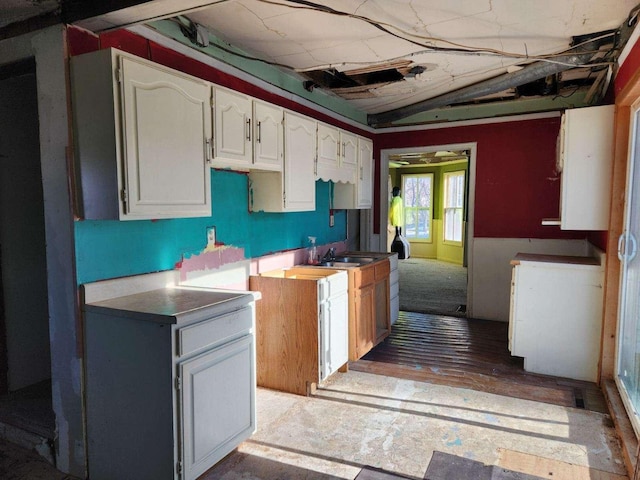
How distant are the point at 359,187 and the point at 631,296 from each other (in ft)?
8.53

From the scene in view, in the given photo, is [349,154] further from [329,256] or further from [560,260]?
[560,260]

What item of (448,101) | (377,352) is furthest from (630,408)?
(448,101)

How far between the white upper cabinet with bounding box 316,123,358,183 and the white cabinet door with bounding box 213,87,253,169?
1027mm

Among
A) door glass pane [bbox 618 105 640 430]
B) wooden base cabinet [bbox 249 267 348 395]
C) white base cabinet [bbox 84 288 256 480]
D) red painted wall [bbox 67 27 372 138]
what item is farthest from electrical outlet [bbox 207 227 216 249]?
door glass pane [bbox 618 105 640 430]

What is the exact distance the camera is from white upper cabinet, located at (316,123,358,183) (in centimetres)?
376

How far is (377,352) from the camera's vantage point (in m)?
3.98

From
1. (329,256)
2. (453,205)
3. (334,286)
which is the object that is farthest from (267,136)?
(453,205)

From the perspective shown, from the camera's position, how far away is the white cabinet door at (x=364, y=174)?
4.56 metres

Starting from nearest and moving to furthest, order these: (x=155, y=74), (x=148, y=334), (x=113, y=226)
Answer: (x=148, y=334), (x=155, y=74), (x=113, y=226)

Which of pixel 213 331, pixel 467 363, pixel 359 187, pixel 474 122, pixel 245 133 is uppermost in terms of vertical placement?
pixel 474 122

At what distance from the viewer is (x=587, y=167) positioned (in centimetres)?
314

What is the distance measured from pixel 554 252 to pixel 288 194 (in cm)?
319

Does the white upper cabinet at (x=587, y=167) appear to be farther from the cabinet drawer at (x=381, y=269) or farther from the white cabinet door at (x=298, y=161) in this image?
the white cabinet door at (x=298, y=161)

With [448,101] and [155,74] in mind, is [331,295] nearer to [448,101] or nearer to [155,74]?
[155,74]
